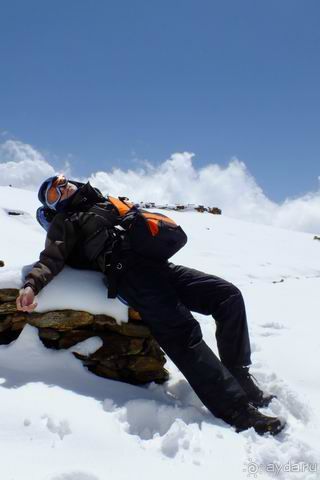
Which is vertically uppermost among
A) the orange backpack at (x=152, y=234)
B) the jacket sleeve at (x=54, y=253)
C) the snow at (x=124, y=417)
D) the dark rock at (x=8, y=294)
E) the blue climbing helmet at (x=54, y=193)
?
the blue climbing helmet at (x=54, y=193)

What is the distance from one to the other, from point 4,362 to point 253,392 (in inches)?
99.3

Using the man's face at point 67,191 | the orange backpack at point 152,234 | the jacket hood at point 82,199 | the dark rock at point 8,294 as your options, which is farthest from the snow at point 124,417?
the man's face at point 67,191

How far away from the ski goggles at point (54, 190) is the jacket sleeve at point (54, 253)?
34cm

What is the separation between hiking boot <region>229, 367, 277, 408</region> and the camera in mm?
3771

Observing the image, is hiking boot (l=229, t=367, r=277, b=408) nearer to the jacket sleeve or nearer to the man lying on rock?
the man lying on rock

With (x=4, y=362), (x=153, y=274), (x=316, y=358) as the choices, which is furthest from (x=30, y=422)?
(x=316, y=358)

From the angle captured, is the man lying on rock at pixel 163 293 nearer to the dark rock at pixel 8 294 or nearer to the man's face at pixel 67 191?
the man's face at pixel 67 191

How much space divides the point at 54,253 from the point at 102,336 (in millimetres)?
1035

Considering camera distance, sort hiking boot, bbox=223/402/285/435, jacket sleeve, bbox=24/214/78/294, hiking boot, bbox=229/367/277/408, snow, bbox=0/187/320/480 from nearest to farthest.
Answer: snow, bbox=0/187/320/480, hiking boot, bbox=223/402/285/435, jacket sleeve, bbox=24/214/78/294, hiking boot, bbox=229/367/277/408

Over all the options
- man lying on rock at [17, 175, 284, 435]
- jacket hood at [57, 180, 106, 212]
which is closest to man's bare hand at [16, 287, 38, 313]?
man lying on rock at [17, 175, 284, 435]

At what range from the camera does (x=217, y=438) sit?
3162mm

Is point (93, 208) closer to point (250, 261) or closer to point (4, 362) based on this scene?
point (4, 362)

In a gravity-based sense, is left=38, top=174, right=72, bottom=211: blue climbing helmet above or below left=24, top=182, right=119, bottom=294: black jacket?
above

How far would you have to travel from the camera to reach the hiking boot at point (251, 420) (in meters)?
3.31
